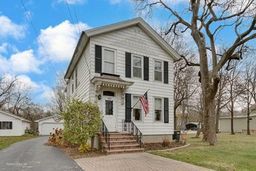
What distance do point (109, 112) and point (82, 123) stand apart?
284 centimetres


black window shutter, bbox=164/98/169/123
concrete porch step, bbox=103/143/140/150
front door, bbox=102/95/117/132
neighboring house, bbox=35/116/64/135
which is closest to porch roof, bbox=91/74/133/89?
front door, bbox=102/95/117/132

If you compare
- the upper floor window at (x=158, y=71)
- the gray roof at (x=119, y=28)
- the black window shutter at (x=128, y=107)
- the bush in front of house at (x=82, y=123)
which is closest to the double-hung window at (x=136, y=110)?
the black window shutter at (x=128, y=107)

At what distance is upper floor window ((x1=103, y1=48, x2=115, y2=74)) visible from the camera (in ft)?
59.1

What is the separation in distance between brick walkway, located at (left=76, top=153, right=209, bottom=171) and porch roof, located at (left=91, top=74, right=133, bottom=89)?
4.77 meters

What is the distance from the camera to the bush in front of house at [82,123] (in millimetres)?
15180

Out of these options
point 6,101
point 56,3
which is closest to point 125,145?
point 56,3

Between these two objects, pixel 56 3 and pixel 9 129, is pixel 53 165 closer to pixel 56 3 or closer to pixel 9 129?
pixel 56 3

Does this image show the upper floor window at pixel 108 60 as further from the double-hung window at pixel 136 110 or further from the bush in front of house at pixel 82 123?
the bush in front of house at pixel 82 123

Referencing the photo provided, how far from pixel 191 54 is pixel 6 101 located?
1791 inches

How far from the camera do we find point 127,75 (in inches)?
740

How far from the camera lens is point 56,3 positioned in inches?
460

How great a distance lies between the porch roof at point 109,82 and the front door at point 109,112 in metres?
0.97

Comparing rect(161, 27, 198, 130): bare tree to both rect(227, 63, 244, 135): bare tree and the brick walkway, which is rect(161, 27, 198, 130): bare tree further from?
the brick walkway

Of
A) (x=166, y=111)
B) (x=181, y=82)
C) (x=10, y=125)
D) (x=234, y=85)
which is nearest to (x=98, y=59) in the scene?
(x=166, y=111)
